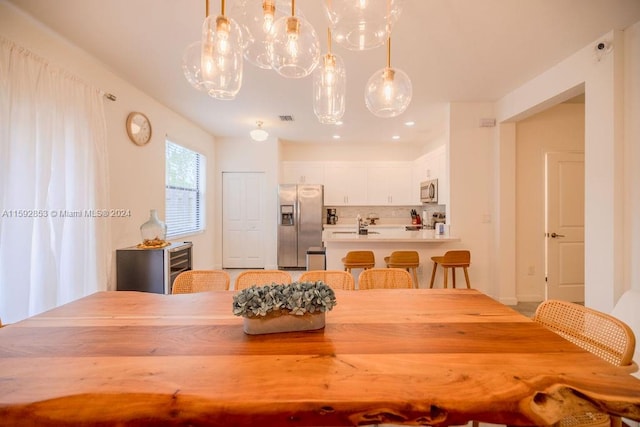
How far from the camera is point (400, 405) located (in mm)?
729

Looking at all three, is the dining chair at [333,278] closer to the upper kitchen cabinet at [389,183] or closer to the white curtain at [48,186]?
the white curtain at [48,186]

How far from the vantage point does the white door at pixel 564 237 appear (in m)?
3.79

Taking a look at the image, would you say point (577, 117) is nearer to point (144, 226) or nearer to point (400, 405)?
point (400, 405)

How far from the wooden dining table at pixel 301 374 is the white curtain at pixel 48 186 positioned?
48.3 inches

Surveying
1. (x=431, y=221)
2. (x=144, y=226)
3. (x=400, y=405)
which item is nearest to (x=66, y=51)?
(x=144, y=226)

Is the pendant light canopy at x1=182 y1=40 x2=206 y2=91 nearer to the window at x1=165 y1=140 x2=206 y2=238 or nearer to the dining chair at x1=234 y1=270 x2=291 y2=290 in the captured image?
the dining chair at x1=234 y1=270 x2=291 y2=290

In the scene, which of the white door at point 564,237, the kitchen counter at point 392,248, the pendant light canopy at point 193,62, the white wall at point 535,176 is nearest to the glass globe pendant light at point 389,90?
the pendant light canopy at point 193,62

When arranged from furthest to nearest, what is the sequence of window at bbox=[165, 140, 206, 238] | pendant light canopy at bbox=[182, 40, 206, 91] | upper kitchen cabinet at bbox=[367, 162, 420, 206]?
upper kitchen cabinet at bbox=[367, 162, 420, 206] < window at bbox=[165, 140, 206, 238] < pendant light canopy at bbox=[182, 40, 206, 91]

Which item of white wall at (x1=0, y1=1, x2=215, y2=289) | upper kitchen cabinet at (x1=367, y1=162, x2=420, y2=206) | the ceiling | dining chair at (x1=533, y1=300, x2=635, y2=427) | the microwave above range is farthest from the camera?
upper kitchen cabinet at (x1=367, y1=162, x2=420, y2=206)

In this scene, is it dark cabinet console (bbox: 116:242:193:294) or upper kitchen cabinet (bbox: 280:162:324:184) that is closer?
dark cabinet console (bbox: 116:242:193:294)

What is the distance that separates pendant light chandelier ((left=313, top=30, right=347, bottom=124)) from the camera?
1645 millimetres

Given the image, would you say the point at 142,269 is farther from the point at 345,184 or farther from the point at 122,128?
the point at 345,184

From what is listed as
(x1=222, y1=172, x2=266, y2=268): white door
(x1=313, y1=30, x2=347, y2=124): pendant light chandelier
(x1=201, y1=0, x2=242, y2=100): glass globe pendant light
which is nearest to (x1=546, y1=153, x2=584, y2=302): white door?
(x1=313, y1=30, x2=347, y2=124): pendant light chandelier

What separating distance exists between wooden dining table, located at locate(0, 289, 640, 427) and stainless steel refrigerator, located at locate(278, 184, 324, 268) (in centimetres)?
443
